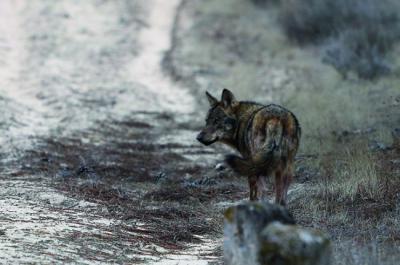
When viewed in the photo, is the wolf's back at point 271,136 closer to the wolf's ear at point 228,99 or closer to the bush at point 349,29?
the wolf's ear at point 228,99

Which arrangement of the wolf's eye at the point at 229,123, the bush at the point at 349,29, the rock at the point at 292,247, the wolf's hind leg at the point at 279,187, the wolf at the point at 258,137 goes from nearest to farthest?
the rock at the point at 292,247 < the wolf at the point at 258,137 < the wolf's hind leg at the point at 279,187 < the wolf's eye at the point at 229,123 < the bush at the point at 349,29

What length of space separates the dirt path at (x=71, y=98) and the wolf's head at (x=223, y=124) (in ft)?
4.75

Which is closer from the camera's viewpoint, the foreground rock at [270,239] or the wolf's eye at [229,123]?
the foreground rock at [270,239]

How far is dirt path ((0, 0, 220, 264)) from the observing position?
24.9 ft

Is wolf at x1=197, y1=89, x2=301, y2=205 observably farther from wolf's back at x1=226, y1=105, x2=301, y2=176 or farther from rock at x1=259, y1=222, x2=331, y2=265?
rock at x1=259, y1=222, x2=331, y2=265

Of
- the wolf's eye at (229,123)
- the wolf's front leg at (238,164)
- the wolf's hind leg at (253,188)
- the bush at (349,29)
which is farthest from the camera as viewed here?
the bush at (349,29)

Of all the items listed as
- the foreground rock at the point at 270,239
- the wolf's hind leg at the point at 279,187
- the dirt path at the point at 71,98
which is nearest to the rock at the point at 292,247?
the foreground rock at the point at 270,239

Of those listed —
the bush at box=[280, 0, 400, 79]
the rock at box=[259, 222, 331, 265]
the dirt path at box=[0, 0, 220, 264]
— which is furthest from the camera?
the bush at box=[280, 0, 400, 79]

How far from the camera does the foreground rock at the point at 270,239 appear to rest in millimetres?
5207

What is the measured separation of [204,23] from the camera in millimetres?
29328

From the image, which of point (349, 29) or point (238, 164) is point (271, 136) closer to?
point (238, 164)

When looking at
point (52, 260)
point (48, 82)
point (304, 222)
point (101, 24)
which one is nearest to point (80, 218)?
Answer: point (52, 260)

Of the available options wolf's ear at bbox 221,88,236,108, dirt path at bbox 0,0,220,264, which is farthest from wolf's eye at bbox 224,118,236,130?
dirt path at bbox 0,0,220,264

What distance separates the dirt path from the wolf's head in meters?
1.45
